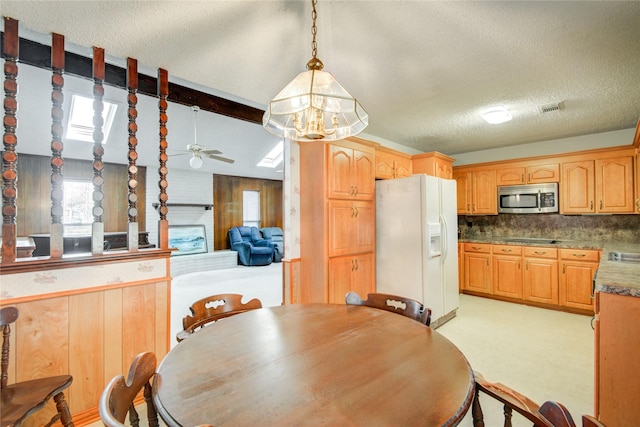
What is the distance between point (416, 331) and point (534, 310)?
369 cm

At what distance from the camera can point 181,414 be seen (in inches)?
33.1

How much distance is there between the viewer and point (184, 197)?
7.34 m

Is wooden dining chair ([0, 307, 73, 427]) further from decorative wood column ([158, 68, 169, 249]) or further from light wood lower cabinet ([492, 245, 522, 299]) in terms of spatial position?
light wood lower cabinet ([492, 245, 522, 299])

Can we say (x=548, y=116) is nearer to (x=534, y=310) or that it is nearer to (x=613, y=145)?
(x=613, y=145)

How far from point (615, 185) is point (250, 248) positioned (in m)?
6.93

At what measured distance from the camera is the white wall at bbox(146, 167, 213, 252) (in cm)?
684

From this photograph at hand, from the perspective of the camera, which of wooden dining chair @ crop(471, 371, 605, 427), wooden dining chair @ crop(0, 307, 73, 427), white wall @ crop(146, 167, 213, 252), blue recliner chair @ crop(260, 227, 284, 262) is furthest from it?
blue recliner chair @ crop(260, 227, 284, 262)

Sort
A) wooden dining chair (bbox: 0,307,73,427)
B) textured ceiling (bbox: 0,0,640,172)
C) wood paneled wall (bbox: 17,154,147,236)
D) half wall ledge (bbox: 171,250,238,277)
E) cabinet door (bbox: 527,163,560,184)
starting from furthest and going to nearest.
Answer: half wall ledge (bbox: 171,250,238,277)
wood paneled wall (bbox: 17,154,147,236)
cabinet door (bbox: 527,163,560,184)
textured ceiling (bbox: 0,0,640,172)
wooden dining chair (bbox: 0,307,73,427)

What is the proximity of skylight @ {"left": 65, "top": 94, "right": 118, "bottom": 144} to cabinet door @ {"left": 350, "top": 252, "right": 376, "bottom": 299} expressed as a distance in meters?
4.44

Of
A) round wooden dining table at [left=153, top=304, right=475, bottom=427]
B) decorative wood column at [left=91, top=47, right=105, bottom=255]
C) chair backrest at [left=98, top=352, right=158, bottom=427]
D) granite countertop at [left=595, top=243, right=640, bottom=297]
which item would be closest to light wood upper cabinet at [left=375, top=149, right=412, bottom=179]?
granite countertop at [left=595, top=243, right=640, bottom=297]

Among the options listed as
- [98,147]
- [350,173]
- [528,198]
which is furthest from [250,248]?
[528,198]

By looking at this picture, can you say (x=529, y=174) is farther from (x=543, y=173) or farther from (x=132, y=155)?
(x=132, y=155)

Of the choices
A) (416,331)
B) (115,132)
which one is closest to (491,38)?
(416,331)

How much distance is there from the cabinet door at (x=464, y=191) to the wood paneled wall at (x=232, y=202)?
220 inches
